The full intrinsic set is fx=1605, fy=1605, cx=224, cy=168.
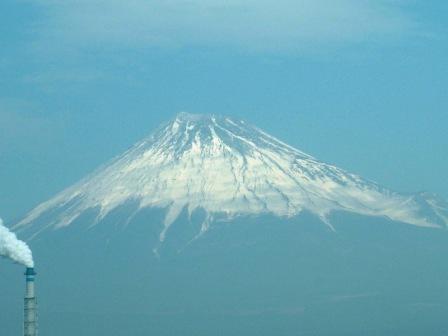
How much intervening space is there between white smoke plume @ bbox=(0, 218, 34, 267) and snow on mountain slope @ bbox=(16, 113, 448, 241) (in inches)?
2510

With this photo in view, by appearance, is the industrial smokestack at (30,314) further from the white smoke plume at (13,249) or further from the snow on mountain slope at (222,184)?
the snow on mountain slope at (222,184)

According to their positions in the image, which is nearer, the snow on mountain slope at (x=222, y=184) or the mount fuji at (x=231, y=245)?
the mount fuji at (x=231, y=245)

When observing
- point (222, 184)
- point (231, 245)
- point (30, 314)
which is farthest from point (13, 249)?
point (222, 184)

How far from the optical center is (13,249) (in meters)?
49.8

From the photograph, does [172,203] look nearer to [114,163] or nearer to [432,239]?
[114,163]

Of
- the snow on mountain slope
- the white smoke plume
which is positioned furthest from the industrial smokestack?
the snow on mountain slope

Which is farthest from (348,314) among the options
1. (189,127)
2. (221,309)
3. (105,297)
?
(189,127)

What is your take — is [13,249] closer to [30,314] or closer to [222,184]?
[30,314]

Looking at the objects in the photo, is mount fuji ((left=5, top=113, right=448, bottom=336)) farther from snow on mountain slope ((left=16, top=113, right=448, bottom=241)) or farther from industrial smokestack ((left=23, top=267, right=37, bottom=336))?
industrial smokestack ((left=23, top=267, right=37, bottom=336))

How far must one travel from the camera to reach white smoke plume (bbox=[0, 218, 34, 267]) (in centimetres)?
4966

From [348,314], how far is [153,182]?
27.9 meters

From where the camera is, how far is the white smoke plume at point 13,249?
49656 millimetres

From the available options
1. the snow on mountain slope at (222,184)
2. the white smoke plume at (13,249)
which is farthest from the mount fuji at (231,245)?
the white smoke plume at (13,249)

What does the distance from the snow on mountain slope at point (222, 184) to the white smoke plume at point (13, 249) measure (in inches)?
2510
